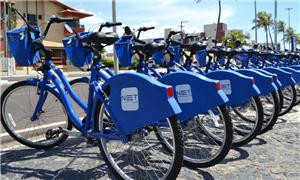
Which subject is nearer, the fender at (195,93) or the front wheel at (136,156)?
the front wheel at (136,156)

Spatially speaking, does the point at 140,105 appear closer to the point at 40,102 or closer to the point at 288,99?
the point at 40,102

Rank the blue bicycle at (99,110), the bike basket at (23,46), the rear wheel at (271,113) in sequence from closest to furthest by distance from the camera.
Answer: the blue bicycle at (99,110), the bike basket at (23,46), the rear wheel at (271,113)

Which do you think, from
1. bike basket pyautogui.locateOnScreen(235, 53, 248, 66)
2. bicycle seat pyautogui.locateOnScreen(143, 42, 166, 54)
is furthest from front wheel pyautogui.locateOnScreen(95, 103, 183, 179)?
bike basket pyautogui.locateOnScreen(235, 53, 248, 66)

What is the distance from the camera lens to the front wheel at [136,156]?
10.6ft

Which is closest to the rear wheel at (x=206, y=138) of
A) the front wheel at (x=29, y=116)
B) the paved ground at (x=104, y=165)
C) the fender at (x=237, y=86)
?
the paved ground at (x=104, y=165)

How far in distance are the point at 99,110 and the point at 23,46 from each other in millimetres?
1425

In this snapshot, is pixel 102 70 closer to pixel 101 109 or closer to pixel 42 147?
pixel 101 109

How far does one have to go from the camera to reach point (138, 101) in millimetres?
3129

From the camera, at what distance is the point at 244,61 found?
23.7 ft

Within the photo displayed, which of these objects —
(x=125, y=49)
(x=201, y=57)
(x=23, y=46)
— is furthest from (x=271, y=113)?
(x=23, y=46)

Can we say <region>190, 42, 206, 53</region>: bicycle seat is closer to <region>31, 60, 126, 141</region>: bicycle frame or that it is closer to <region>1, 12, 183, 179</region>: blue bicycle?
<region>1, 12, 183, 179</region>: blue bicycle

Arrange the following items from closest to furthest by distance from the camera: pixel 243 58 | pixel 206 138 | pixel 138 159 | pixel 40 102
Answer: pixel 138 159 → pixel 206 138 → pixel 40 102 → pixel 243 58

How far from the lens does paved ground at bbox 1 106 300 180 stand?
3.71 metres

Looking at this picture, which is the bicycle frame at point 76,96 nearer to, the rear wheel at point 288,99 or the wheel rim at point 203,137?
the wheel rim at point 203,137
